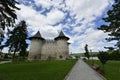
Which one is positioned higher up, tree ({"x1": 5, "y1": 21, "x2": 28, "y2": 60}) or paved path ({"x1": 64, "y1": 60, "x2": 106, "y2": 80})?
tree ({"x1": 5, "y1": 21, "x2": 28, "y2": 60})

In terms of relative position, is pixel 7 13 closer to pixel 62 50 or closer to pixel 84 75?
pixel 84 75

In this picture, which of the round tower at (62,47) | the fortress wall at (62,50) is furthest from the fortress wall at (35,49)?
the fortress wall at (62,50)

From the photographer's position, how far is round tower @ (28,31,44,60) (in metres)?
70.5

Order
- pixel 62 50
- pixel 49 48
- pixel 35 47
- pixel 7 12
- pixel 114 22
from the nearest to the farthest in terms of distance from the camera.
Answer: pixel 7 12 < pixel 114 22 < pixel 62 50 < pixel 35 47 < pixel 49 48

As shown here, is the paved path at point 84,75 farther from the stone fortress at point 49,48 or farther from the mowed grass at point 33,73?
the stone fortress at point 49,48

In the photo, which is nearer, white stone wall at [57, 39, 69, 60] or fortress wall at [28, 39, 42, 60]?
white stone wall at [57, 39, 69, 60]

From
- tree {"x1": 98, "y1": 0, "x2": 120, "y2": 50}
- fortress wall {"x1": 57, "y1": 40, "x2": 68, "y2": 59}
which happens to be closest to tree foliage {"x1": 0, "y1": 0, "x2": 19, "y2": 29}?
tree {"x1": 98, "y1": 0, "x2": 120, "y2": 50}

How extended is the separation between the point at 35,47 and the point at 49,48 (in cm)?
747

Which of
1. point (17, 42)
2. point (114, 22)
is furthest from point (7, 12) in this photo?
point (17, 42)

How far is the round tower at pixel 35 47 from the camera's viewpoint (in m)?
70.5

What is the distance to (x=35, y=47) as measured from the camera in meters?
71.2

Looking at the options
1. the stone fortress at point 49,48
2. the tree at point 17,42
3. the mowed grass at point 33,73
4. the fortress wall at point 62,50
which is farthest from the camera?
the stone fortress at point 49,48

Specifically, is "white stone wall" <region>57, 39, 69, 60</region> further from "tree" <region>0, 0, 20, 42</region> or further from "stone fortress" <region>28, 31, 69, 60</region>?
"tree" <region>0, 0, 20, 42</region>

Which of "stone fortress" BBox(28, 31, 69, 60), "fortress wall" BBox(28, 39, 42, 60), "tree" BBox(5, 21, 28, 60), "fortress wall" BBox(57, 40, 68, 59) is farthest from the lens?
"fortress wall" BBox(28, 39, 42, 60)
